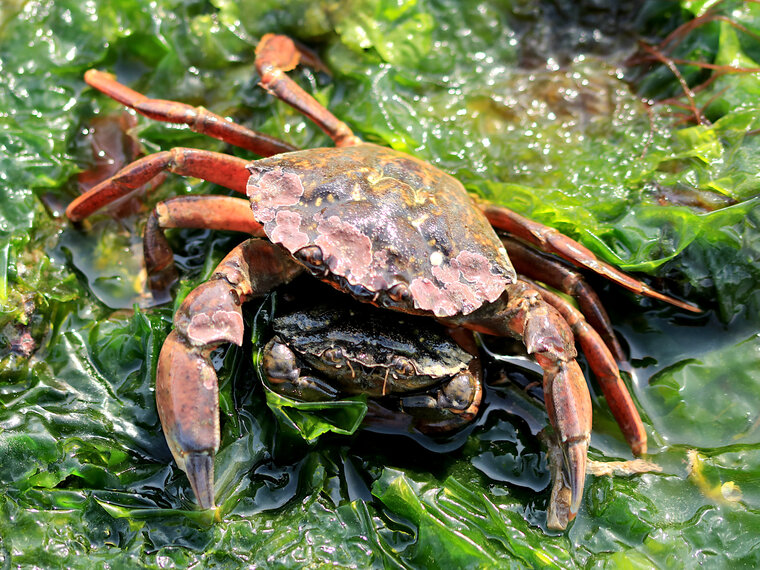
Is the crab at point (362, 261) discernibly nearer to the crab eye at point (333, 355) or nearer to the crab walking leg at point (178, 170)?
the crab walking leg at point (178, 170)

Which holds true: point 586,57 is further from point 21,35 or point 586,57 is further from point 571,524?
point 21,35

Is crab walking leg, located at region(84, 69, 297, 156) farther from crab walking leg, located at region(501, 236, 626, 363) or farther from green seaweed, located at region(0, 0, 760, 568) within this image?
crab walking leg, located at region(501, 236, 626, 363)

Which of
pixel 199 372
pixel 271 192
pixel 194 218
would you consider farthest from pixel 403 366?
pixel 194 218

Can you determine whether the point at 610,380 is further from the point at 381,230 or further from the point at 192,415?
the point at 192,415

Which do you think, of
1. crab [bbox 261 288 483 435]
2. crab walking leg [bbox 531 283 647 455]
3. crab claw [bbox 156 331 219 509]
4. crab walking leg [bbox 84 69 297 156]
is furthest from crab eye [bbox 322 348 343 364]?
crab walking leg [bbox 84 69 297 156]

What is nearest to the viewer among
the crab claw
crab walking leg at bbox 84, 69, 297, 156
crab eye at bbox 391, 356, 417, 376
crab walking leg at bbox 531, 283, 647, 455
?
the crab claw

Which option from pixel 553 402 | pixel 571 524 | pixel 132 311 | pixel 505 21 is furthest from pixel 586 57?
pixel 132 311

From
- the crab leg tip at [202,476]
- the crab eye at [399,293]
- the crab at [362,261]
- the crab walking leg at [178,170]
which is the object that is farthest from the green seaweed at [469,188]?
the crab eye at [399,293]
